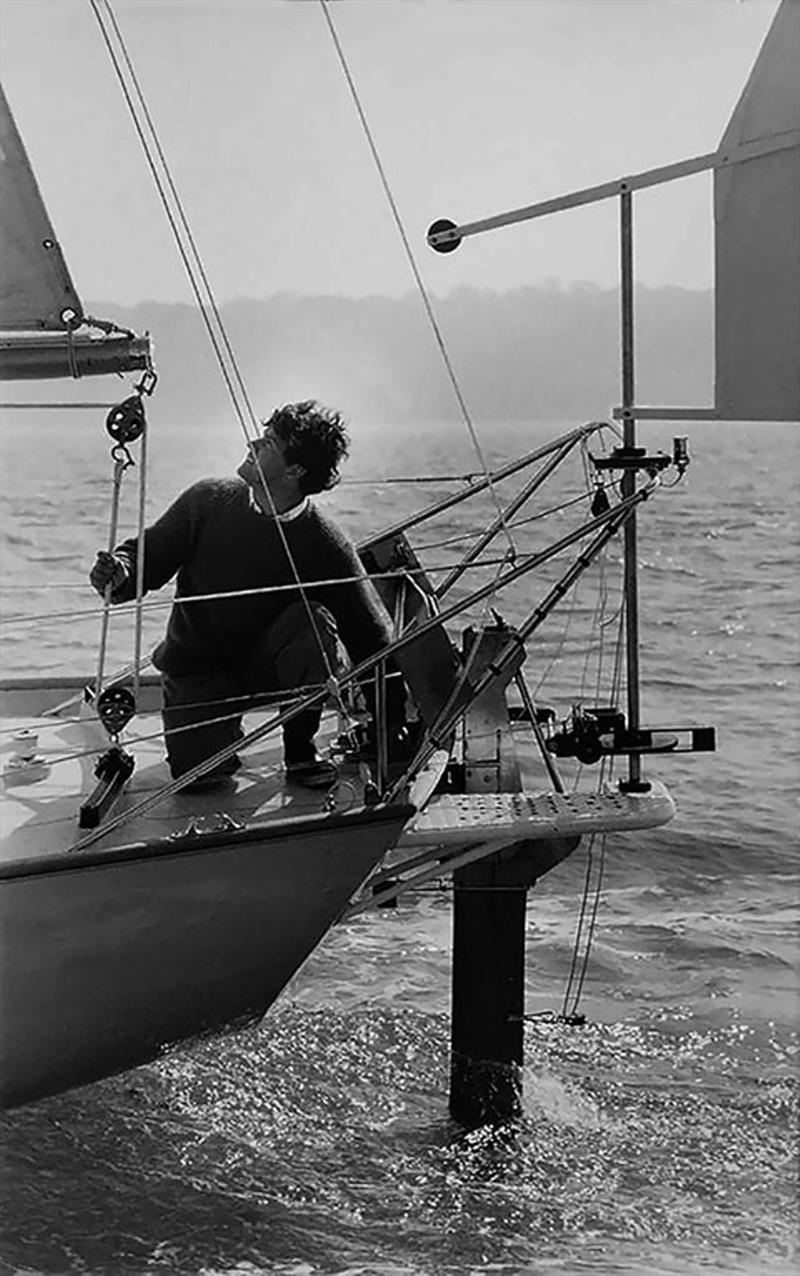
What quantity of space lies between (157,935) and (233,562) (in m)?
1.06

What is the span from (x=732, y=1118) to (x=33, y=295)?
141 inches

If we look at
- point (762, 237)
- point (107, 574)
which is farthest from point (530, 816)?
point (762, 237)

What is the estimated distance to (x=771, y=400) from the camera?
396 centimetres

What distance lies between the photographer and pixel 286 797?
4.99 m

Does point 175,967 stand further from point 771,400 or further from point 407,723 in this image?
point 771,400

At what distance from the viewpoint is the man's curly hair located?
4.93 meters

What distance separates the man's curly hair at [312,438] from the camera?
4.93 metres

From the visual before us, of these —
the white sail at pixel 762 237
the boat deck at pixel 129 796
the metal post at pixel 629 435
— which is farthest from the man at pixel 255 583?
the white sail at pixel 762 237

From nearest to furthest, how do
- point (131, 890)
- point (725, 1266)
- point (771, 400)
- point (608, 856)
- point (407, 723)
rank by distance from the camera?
point (771, 400), point (131, 890), point (725, 1266), point (407, 723), point (608, 856)

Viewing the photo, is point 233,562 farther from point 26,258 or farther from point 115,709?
point 26,258

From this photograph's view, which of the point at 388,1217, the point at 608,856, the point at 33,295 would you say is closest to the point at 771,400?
the point at 33,295

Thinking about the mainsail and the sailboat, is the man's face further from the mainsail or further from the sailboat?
the mainsail

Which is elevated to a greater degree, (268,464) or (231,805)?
(268,464)

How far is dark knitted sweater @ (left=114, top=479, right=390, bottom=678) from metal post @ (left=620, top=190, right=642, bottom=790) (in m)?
0.86
